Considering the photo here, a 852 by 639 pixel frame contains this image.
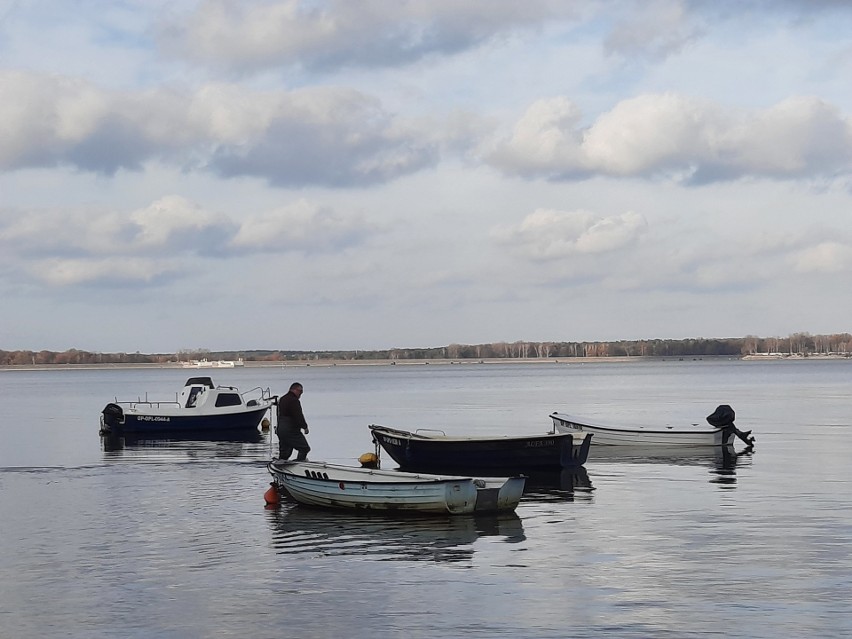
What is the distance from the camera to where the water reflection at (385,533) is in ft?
68.6

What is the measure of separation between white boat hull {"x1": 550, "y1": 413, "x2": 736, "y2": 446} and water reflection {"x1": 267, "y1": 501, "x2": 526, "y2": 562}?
1907cm

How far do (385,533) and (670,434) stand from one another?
23.1 meters

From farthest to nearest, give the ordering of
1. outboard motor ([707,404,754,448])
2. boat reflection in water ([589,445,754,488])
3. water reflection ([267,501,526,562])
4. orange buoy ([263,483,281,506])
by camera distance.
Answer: outboard motor ([707,404,754,448]) → boat reflection in water ([589,445,754,488]) → orange buoy ([263,483,281,506]) → water reflection ([267,501,526,562])

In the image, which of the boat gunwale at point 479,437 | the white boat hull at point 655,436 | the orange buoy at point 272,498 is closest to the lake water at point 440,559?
the orange buoy at point 272,498

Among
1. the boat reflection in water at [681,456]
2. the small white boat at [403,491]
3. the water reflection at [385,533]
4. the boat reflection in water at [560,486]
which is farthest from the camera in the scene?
the boat reflection in water at [681,456]

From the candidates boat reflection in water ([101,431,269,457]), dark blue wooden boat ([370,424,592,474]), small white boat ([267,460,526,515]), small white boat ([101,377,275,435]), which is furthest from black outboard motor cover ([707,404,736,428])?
small white boat ([101,377,275,435])

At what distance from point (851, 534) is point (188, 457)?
28.2m

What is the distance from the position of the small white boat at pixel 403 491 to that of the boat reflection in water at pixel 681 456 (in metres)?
12.9

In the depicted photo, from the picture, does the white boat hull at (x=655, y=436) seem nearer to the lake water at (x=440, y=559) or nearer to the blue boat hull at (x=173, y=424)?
the lake water at (x=440, y=559)

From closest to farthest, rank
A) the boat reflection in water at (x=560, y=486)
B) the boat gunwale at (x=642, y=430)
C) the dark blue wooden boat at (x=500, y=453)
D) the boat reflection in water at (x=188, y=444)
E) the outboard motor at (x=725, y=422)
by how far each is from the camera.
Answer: the boat reflection in water at (x=560, y=486) < the dark blue wooden boat at (x=500, y=453) < the outboard motor at (x=725, y=422) < the boat gunwale at (x=642, y=430) < the boat reflection in water at (x=188, y=444)

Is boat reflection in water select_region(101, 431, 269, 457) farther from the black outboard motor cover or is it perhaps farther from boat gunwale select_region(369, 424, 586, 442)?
the black outboard motor cover

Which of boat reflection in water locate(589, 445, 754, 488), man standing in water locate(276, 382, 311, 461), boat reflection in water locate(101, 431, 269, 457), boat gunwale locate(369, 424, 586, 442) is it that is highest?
man standing in water locate(276, 382, 311, 461)

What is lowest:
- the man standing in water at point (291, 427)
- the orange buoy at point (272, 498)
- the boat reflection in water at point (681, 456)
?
the boat reflection in water at point (681, 456)

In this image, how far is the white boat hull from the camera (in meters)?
43.5
